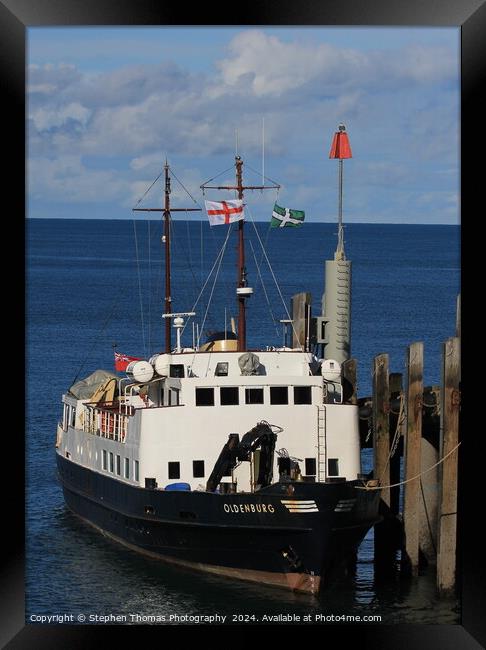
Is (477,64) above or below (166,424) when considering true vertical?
above

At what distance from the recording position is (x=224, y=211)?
35156 mm

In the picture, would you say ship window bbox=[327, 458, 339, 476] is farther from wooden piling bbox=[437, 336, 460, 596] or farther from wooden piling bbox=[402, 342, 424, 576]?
wooden piling bbox=[437, 336, 460, 596]

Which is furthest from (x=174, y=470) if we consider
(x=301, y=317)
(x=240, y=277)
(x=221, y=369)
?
(x=301, y=317)

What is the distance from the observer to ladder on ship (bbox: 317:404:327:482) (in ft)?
112

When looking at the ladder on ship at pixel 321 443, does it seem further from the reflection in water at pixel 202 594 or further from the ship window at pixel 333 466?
the reflection in water at pixel 202 594

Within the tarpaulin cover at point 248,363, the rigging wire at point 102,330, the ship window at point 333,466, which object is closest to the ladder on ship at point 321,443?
the ship window at point 333,466

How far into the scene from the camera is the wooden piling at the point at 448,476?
3136 cm

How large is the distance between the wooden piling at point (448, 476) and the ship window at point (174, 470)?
6.23 metres

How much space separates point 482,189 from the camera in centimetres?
2297

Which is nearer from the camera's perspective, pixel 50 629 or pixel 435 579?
pixel 50 629

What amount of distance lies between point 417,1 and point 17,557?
32.9ft

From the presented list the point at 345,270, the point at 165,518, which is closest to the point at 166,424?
the point at 165,518

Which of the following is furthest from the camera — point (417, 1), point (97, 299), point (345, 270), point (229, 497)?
point (97, 299)

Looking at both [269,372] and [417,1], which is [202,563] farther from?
[417,1]
